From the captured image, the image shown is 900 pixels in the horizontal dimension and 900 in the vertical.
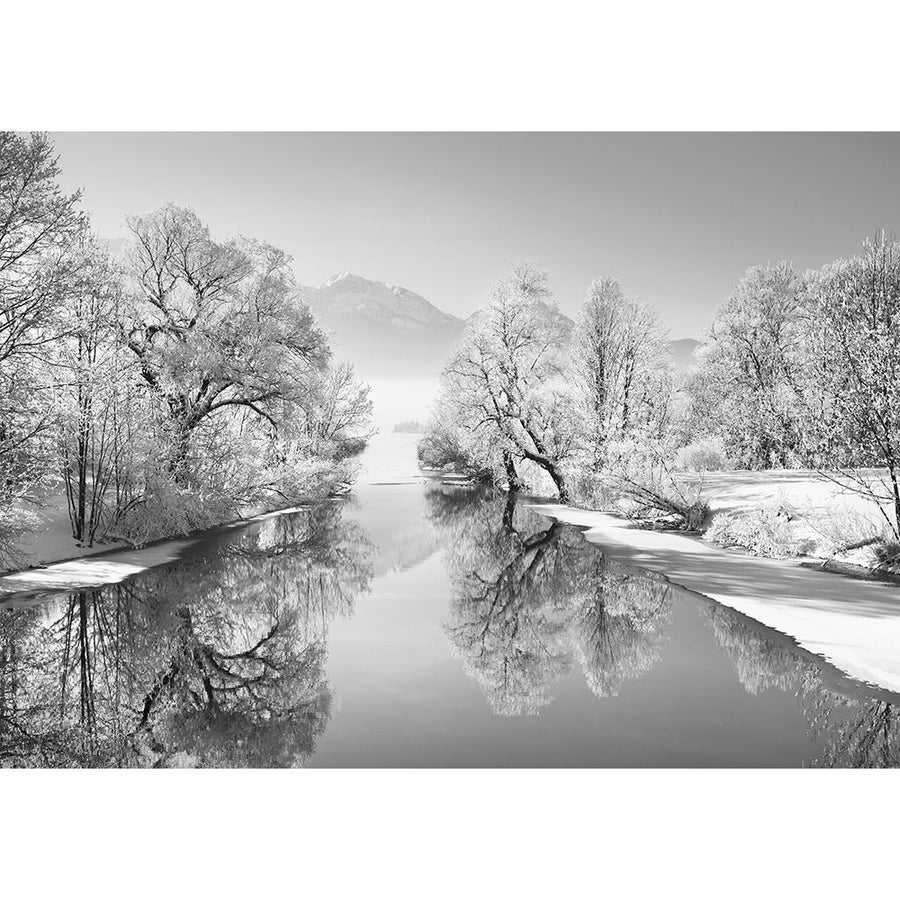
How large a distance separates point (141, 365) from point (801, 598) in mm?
14318

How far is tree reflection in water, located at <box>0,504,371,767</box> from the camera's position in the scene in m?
4.15

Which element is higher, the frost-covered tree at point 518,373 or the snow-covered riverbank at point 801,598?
the frost-covered tree at point 518,373

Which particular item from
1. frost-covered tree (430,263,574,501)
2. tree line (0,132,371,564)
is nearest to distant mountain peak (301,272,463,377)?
frost-covered tree (430,263,574,501)

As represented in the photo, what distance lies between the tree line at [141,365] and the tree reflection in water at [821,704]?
8976 millimetres

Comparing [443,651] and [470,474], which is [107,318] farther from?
[470,474]

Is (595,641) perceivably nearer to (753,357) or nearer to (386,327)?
(753,357)

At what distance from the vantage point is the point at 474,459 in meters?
24.0

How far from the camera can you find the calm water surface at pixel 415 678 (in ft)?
13.3

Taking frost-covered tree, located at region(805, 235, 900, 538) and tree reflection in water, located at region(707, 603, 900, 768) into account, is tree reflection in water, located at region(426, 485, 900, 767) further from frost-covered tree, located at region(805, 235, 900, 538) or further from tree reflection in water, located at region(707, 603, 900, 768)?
frost-covered tree, located at region(805, 235, 900, 538)

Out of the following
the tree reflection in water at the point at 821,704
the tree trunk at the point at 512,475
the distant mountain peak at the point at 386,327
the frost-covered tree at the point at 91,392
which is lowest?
the tree reflection in water at the point at 821,704

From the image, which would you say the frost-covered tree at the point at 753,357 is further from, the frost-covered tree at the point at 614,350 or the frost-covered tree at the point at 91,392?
the frost-covered tree at the point at 91,392

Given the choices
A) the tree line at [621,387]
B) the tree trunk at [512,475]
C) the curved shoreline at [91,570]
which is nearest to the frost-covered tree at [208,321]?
the curved shoreline at [91,570]

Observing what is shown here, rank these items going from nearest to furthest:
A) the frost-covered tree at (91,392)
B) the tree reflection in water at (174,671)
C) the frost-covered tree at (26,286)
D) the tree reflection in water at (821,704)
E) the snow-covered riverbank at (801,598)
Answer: the tree reflection in water at (821,704), the tree reflection in water at (174,671), the snow-covered riverbank at (801,598), the frost-covered tree at (26,286), the frost-covered tree at (91,392)

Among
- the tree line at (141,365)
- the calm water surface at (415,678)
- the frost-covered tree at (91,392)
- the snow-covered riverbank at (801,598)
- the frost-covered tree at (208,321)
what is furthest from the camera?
the frost-covered tree at (208,321)
